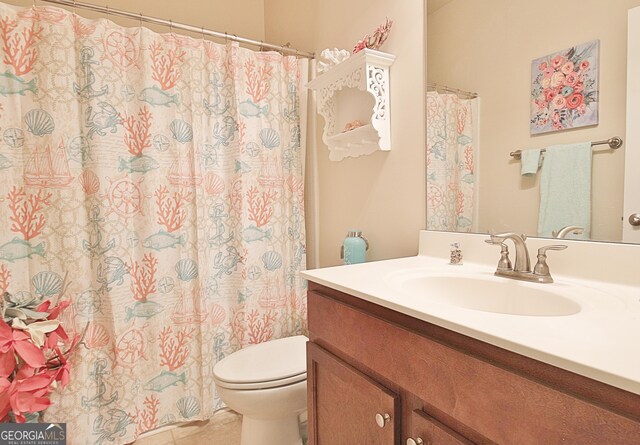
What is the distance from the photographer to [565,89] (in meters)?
0.91

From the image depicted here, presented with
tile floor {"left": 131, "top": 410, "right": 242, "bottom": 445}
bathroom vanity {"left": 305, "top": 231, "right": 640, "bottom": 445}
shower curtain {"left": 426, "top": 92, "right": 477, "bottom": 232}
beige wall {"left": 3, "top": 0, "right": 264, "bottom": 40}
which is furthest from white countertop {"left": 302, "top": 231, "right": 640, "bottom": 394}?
beige wall {"left": 3, "top": 0, "right": 264, "bottom": 40}

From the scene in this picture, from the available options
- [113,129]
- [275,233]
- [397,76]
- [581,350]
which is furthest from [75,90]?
[581,350]

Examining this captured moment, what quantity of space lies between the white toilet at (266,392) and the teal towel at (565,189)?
99 centimetres

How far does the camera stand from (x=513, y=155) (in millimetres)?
1037

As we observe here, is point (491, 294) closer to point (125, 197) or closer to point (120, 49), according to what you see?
point (125, 197)

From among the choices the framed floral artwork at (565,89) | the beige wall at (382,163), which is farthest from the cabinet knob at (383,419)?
the framed floral artwork at (565,89)

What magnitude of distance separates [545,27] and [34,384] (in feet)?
4.42

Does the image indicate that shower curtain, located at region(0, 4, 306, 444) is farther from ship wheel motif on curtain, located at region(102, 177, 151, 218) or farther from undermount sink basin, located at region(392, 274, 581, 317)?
undermount sink basin, located at region(392, 274, 581, 317)

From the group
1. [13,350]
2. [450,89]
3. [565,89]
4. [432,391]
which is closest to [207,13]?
[450,89]

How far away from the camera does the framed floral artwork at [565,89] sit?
34.0 inches

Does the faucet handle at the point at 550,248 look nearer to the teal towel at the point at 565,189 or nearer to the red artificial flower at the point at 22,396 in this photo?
the teal towel at the point at 565,189

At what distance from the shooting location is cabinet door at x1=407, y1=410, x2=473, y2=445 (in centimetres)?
61

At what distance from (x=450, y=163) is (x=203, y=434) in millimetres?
1671

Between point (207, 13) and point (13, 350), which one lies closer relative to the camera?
point (13, 350)
